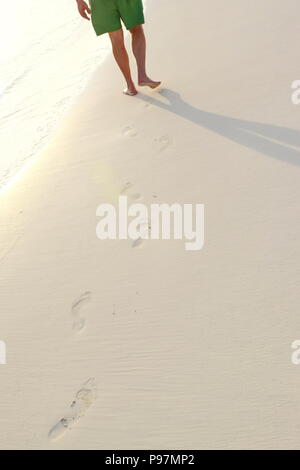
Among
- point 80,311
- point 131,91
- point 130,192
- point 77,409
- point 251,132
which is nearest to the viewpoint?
point 77,409

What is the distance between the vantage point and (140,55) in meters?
3.21

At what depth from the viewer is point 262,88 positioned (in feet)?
9.50

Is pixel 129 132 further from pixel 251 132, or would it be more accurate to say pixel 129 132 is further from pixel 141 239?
pixel 141 239

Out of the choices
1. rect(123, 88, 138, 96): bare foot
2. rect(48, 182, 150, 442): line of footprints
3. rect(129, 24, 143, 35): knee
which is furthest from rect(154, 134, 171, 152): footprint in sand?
rect(48, 182, 150, 442): line of footprints

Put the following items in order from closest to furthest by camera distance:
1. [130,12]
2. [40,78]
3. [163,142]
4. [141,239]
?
[141,239]
[163,142]
[130,12]
[40,78]

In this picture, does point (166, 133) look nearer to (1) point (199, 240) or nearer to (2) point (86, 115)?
(2) point (86, 115)

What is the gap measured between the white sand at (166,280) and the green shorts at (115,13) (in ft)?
1.60

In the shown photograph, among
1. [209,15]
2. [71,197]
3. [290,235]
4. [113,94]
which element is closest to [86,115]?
[113,94]

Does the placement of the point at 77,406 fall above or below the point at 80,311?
below

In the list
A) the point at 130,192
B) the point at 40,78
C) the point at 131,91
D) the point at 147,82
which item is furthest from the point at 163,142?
the point at 40,78

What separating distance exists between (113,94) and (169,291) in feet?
6.69

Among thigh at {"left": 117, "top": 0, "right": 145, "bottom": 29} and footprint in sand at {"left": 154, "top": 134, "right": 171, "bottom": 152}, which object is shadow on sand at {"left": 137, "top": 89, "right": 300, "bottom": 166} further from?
thigh at {"left": 117, "top": 0, "right": 145, "bottom": 29}

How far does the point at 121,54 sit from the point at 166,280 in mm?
1955

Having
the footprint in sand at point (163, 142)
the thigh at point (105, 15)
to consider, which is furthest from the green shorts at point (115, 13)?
the footprint in sand at point (163, 142)
